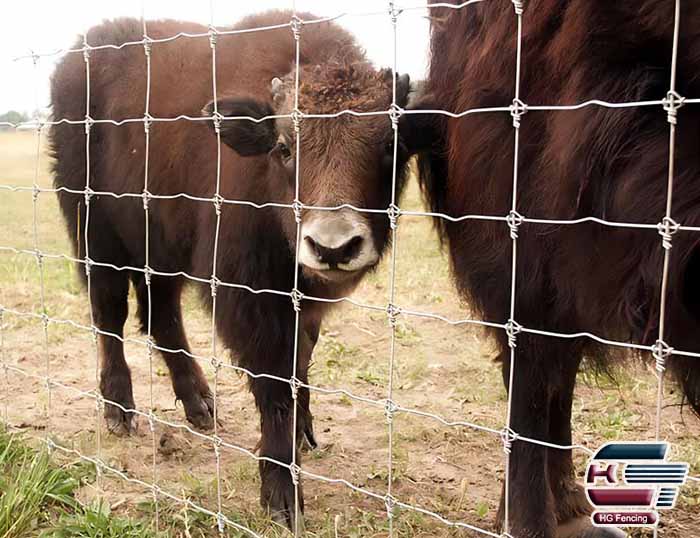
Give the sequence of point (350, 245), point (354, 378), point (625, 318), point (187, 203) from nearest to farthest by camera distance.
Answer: point (625, 318) → point (350, 245) → point (187, 203) → point (354, 378)

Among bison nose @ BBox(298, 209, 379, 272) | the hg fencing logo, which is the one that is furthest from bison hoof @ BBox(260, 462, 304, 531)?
the hg fencing logo

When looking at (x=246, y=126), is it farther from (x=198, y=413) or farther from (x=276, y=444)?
(x=198, y=413)

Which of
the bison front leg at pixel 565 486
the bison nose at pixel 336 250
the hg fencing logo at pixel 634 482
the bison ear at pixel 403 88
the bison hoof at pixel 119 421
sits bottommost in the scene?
the bison hoof at pixel 119 421

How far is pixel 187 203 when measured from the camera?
3.62 m

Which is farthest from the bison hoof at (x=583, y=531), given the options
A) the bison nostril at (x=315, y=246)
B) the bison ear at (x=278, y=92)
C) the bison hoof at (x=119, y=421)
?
the bison hoof at (x=119, y=421)

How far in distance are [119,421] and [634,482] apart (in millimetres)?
3200

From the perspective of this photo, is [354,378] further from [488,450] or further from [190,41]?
[190,41]

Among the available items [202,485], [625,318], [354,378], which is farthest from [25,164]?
[625,318]

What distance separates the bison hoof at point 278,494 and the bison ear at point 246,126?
1.23 m

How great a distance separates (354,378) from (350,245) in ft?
7.36

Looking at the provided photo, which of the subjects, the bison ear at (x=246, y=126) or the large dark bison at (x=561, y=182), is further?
the bison ear at (x=246, y=126)

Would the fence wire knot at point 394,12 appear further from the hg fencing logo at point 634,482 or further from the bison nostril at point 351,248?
the hg fencing logo at point 634,482

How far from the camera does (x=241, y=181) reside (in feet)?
10.8

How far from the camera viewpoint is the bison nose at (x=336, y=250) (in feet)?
8.87
